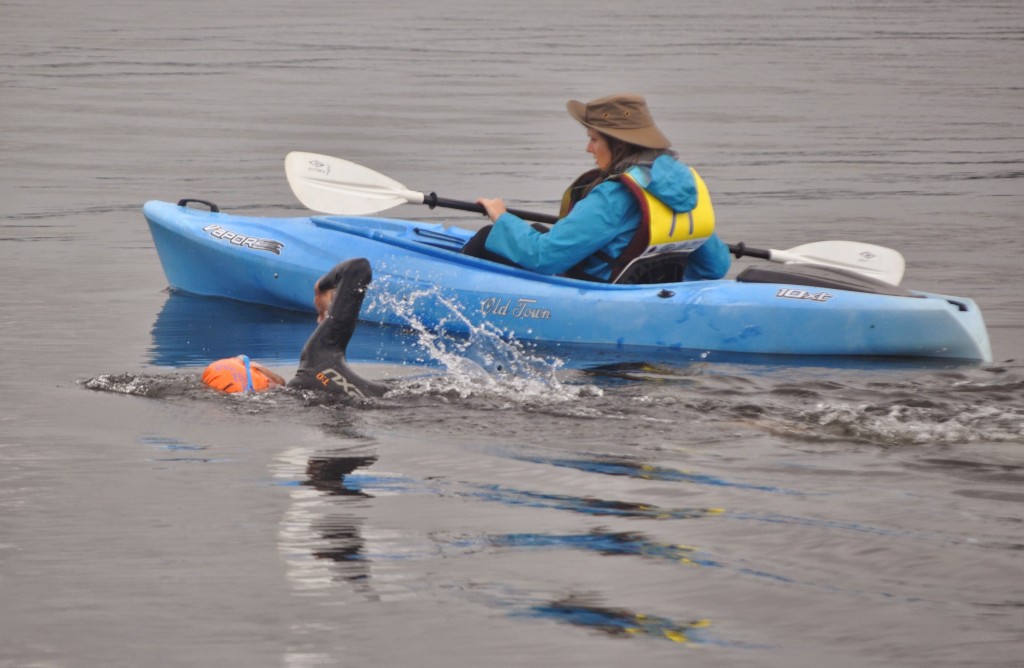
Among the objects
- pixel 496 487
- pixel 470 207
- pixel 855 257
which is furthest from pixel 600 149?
pixel 496 487

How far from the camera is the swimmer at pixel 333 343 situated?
6.82m

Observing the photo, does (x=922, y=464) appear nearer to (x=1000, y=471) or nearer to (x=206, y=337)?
(x=1000, y=471)

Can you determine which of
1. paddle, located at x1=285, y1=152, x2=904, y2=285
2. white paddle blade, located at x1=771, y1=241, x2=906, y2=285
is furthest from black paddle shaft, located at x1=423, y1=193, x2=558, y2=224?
white paddle blade, located at x1=771, y1=241, x2=906, y2=285

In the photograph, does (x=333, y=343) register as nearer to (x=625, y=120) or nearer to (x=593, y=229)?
(x=593, y=229)

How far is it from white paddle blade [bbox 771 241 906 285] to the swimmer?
359 centimetres

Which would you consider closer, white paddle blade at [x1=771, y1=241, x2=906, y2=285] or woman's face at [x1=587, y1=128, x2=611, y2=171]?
woman's face at [x1=587, y1=128, x2=611, y2=171]

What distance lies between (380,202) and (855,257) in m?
2.89

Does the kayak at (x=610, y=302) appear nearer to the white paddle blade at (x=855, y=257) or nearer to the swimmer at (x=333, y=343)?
the white paddle blade at (x=855, y=257)

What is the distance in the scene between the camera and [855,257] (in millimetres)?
9781

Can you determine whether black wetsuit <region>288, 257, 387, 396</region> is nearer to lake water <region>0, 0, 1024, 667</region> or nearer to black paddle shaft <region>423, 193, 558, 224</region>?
lake water <region>0, 0, 1024, 667</region>

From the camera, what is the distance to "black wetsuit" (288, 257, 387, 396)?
682 cm

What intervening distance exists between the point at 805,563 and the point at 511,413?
2178mm

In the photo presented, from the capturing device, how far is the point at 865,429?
A: 648 cm

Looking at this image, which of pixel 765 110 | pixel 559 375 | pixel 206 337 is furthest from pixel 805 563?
pixel 765 110
